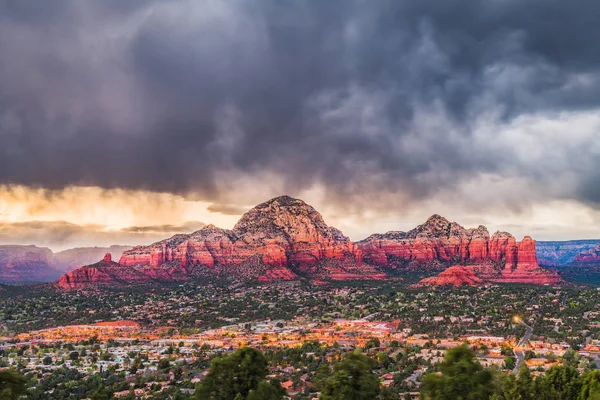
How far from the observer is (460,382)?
1995cm

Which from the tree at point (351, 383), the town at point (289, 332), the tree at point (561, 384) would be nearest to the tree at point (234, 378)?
the tree at point (351, 383)

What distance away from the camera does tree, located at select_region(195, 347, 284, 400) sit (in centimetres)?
2191

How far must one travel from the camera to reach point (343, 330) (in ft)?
292

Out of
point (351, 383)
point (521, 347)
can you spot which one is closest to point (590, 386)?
point (351, 383)

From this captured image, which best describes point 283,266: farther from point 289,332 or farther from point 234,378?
point 234,378

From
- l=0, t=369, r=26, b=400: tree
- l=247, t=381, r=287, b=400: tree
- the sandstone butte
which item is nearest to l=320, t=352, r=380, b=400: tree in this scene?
l=247, t=381, r=287, b=400: tree

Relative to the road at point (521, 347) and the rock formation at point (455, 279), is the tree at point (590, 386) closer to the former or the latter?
the road at point (521, 347)

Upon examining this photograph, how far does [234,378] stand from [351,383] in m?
5.30

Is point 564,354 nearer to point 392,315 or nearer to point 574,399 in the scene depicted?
point 574,399

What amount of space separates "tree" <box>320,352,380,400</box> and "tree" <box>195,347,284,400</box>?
7.31ft

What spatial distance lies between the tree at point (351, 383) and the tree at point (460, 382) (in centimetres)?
217

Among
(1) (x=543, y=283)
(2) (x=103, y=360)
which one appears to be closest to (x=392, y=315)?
(2) (x=103, y=360)

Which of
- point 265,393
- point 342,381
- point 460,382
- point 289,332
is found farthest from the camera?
point 289,332

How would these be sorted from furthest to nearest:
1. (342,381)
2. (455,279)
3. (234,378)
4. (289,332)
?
1. (455,279)
2. (289,332)
3. (234,378)
4. (342,381)
